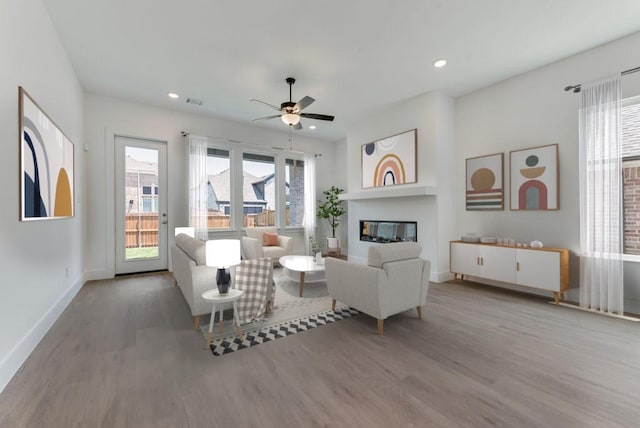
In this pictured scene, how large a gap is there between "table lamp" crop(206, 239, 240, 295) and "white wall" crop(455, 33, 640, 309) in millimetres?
3939

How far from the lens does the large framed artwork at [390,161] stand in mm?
4773

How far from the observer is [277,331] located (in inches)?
103

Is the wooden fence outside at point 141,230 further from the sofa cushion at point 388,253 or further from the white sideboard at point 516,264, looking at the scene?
the white sideboard at point 516,264

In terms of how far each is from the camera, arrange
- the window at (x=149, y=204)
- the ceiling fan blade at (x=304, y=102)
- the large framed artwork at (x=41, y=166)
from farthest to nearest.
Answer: the window at (x=149, y=204)
the ceiling fan blade at (x=304, y=102)
the large framed artwork at (x=41, y=166)

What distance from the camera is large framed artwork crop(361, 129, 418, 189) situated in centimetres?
477

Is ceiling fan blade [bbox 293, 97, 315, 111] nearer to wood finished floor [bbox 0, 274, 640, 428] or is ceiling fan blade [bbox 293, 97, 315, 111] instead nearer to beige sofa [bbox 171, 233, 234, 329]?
beige sofa [bbox 171, 233, 234, 329]

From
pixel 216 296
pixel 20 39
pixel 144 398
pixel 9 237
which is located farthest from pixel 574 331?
pixel 20 39

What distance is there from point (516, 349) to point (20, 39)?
15.6ft

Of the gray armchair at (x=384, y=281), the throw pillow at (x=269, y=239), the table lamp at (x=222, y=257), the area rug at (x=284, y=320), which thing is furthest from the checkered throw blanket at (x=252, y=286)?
the throw pillow at (x=269, y=239)

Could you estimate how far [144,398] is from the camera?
1668 millimetres

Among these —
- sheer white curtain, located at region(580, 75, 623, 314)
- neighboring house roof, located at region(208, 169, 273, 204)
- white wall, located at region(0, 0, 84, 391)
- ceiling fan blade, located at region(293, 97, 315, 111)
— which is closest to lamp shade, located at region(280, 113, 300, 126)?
ceiling fan blade, located at region(293, 97, 315, 111)

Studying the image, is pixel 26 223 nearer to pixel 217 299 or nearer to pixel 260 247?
pixel 217 299

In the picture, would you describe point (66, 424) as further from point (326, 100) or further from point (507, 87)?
point (507, 87)

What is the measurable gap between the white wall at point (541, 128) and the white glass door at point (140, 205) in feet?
18.1
